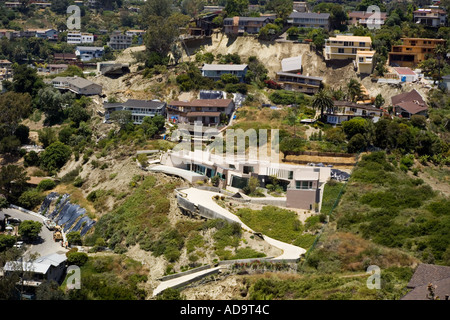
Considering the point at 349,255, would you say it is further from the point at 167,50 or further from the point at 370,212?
the point at 167,50

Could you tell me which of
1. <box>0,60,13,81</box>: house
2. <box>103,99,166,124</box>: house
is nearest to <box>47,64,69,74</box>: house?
<box>0,60,13,81</box>: house

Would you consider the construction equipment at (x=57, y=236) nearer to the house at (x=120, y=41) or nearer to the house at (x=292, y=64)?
the house at (x=292, y=64)

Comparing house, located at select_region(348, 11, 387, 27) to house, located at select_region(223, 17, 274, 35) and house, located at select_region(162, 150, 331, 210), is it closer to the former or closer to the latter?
house, located at select_region(223, 17, 274, 35)

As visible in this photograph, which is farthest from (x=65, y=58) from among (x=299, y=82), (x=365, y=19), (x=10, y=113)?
(x=365, y=19)

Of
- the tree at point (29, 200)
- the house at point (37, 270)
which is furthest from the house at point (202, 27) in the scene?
the house at point (37, 270)

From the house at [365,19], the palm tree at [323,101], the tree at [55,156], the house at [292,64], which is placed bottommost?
the tree at [55,156]
